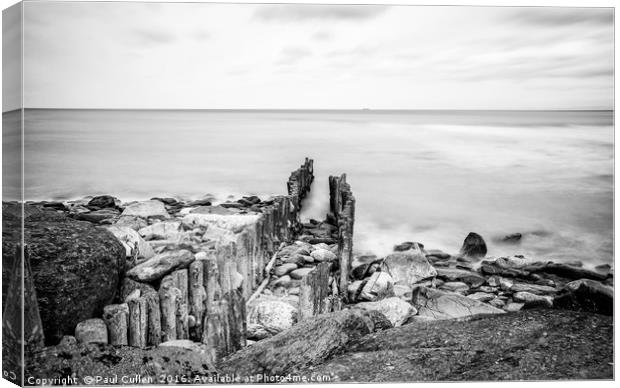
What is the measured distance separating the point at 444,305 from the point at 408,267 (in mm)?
455

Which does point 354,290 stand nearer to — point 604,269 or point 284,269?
point 284,269

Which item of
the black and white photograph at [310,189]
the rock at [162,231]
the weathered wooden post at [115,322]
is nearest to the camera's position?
the weathered wooden post at [115,322]

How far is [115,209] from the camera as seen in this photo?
6.49 m

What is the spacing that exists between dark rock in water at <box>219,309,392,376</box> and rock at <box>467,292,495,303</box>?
109cm

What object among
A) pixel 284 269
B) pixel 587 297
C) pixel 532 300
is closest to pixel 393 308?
pixel 284 269

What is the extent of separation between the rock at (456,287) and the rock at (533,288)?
1.34ft

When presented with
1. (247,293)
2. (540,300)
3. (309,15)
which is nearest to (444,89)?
(309,15)

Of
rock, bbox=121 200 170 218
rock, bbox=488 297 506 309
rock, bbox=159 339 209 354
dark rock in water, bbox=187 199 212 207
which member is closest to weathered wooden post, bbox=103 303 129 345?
rock, bbox=159 339 209 354

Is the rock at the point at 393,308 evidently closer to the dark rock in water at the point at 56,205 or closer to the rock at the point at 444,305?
the rock at the point at 444,305

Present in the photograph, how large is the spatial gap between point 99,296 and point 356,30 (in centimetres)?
309

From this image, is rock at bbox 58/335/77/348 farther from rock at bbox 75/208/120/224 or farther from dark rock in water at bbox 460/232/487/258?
dark rock in water at bbox 460/232/487/258

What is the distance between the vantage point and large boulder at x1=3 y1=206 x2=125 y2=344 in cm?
596

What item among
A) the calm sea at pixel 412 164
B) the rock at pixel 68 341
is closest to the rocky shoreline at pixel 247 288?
the rock at pixel 68 341

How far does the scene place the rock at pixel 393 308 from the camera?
661cm
